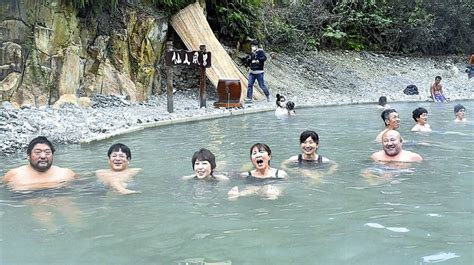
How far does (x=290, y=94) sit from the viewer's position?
1683cm

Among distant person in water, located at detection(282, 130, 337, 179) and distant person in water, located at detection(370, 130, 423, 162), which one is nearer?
distant person in water, located at detection(282, 130, 337, 179)

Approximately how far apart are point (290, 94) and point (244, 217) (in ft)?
40.5

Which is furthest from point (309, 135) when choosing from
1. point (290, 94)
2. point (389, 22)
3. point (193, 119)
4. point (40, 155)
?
point (389, 22)

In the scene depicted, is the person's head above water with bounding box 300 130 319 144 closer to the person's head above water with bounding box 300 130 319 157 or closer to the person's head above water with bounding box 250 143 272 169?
the person's head above water with bounding box 300 130 319 157

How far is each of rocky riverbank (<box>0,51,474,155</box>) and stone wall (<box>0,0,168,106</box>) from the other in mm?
445

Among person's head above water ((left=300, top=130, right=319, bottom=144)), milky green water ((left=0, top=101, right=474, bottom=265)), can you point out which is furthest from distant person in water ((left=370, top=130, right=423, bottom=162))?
person's head above water ((left=300, top=130, right=319, bottom=144))

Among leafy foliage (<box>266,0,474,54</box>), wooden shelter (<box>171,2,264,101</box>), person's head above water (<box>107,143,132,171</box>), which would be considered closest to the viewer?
person's head above water (<box>107,143,132,171</box>)

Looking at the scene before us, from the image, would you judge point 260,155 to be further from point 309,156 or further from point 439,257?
point 439,257

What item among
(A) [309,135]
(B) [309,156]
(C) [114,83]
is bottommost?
(B) [309,156]

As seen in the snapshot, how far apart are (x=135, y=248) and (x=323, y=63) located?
17.1m

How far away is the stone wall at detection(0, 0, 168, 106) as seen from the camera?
1128 cm

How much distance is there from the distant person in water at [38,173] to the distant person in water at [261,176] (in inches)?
74.4

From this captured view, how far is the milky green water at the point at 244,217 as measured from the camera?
3752 mm

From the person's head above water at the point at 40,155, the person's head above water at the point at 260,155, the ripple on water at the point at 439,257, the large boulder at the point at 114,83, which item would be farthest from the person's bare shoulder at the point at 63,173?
the large boulder at the point at 114,83
